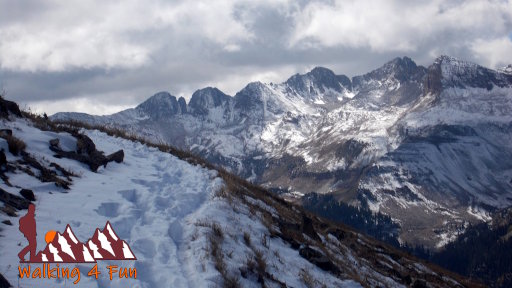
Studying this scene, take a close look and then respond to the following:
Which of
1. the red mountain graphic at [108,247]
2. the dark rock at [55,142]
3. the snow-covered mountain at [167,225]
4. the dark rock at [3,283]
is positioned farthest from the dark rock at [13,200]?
the dark rock at [55,142]

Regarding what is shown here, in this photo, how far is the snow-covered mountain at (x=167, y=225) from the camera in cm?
1245

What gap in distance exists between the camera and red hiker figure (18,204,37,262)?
11.3 metres

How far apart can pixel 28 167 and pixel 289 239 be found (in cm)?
960

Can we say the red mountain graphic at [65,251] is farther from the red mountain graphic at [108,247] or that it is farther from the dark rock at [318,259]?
the dark rock at [318,259]

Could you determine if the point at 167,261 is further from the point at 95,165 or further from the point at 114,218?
the point at 95,165

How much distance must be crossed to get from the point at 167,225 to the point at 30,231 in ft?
13.6

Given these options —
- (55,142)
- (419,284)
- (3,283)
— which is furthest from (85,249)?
(419,284)

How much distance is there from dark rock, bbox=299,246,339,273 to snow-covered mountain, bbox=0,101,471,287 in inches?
1.5

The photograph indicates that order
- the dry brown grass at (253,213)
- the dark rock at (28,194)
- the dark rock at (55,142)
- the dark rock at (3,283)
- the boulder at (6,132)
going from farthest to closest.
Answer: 1. the dark rock at (55,142)
2. the boulder at (6,132)
3. the dark rock at (28,194)
4. the dry brown grass at (253,213)
5. the dark rock at (3,283)

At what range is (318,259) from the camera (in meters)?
16.5

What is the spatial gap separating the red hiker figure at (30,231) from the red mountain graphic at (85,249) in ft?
0.79

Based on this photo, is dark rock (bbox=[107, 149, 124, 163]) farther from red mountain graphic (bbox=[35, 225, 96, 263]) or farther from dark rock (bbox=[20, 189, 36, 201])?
red mountain graphic (bbox=[35, 225, 96, 263])

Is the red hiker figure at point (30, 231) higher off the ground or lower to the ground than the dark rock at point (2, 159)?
lower

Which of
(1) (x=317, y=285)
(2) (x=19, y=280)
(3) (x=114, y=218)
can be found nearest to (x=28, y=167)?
(3) (x=114, y=218)
